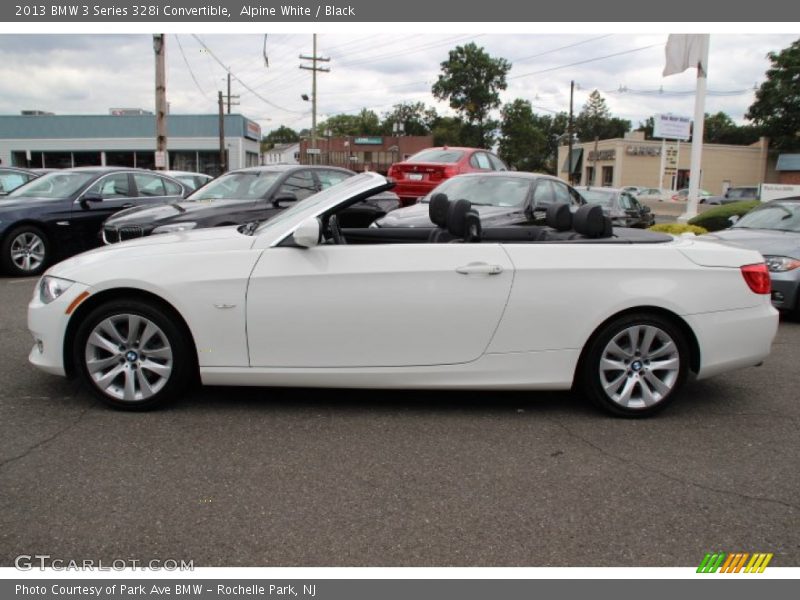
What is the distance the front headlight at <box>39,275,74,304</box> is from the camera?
426 centimetres

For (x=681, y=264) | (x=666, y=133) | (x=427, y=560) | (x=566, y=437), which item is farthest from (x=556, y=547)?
(x=666, y=133)

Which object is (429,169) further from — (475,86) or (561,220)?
(475,86)

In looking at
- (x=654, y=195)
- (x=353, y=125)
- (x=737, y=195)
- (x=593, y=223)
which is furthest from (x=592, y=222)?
(x=353, y=125)

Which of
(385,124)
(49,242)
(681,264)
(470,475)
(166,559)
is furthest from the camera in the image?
(385,124)

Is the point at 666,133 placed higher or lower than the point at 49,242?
higher

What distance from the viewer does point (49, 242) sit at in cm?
988

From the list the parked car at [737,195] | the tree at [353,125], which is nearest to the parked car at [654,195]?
the parked car at [737,195]

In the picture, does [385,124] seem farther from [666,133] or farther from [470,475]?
[470,475]

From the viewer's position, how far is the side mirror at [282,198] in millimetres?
9172

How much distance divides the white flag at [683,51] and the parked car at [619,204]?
3.01 metres

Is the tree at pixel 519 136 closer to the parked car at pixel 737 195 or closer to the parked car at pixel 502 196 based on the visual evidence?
the parked car at pixel 737 195

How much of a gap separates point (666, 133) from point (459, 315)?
163 feet

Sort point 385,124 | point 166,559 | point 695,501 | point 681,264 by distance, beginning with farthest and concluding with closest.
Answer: point 385,124, point 681,264, point 695,501, point 166,559

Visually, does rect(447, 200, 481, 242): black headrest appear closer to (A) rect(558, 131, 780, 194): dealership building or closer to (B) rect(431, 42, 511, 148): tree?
(A) rect(558, 131, 780, 194): dealership building
